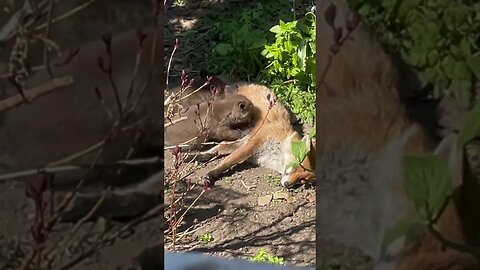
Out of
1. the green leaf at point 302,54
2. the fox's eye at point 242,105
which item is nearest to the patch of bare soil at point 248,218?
the fox's eye at point 242,105

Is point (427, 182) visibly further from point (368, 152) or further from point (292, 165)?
point (292, 165)

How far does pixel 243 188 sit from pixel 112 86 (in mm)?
1772

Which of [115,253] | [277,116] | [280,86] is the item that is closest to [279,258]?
[277,116]

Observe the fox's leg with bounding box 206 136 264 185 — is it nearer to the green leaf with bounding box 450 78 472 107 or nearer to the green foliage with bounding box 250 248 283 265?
the green foliage with bounding box 250 248 283 265

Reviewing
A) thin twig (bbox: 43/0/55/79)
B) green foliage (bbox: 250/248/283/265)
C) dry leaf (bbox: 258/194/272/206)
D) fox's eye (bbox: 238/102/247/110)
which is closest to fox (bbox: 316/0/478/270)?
thin twig (bbox: 43/0/55/79)

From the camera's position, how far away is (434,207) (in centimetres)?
79

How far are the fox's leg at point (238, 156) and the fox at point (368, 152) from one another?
1749 millimetres

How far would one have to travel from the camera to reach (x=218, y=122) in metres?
2.65

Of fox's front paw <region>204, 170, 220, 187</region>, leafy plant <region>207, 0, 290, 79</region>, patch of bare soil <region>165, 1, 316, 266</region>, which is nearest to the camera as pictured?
patch of bare soil <region>165, 1, 316, 266</region>

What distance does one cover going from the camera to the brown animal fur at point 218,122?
8.59ft

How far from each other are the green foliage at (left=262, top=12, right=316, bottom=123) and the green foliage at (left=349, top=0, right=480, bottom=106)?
77.8 inches

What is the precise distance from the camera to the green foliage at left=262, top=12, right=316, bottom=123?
282 centimetres

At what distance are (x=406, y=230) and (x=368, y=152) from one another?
8cm

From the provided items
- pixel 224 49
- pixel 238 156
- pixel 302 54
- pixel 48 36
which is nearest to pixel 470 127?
pixel 48 36
